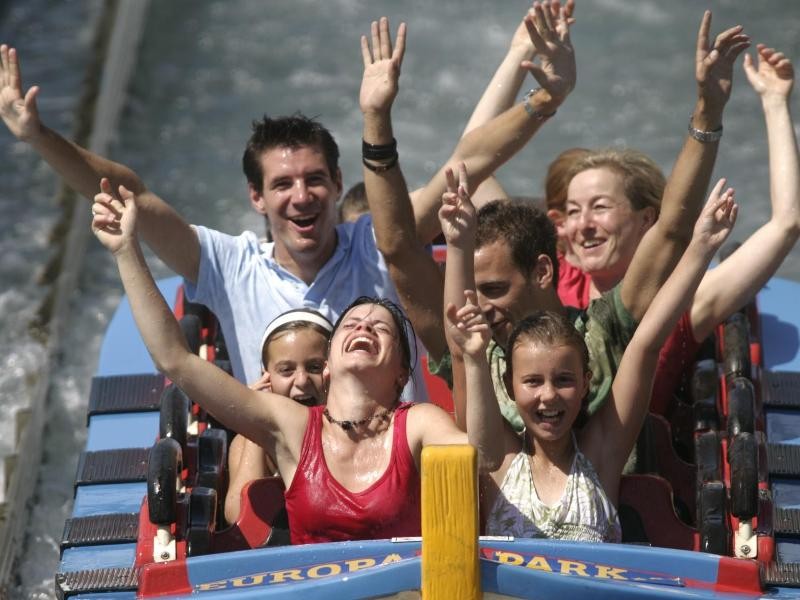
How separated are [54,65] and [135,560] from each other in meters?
4.41

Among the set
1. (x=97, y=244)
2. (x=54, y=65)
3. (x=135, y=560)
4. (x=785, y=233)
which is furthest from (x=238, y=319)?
(x=54, y=65)

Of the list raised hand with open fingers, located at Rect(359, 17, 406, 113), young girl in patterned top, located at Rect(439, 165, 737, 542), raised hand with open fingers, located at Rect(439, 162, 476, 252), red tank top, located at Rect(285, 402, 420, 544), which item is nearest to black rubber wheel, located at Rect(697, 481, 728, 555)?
young girl in patterned top, located at Rect(439, 165, 737, 542)

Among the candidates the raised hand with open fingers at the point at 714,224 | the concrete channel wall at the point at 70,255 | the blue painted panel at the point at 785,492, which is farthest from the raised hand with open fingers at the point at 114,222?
the concrete channel wall at the point at 70,255

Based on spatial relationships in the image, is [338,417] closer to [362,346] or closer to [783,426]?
[362,346]

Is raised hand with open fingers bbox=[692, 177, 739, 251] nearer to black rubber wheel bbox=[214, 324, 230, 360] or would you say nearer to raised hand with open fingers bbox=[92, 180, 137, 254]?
raised hand with open fingers bbox=[92, 180, 137, 254]

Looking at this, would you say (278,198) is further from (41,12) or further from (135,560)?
(41,12)

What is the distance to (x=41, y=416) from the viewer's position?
5320 mm

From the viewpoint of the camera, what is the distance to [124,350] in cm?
445

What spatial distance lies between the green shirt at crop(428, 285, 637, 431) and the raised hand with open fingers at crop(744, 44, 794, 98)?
583 millimetres

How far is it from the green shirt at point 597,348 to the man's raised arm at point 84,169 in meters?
0.67

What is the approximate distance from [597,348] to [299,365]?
22.9 inches

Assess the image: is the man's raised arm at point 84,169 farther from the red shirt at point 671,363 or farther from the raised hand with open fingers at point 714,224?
the raised hand with open fingers at point 714,224

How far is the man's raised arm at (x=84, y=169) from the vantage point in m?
3.52

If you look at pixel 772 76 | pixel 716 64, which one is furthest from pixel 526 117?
pixel 772 76
